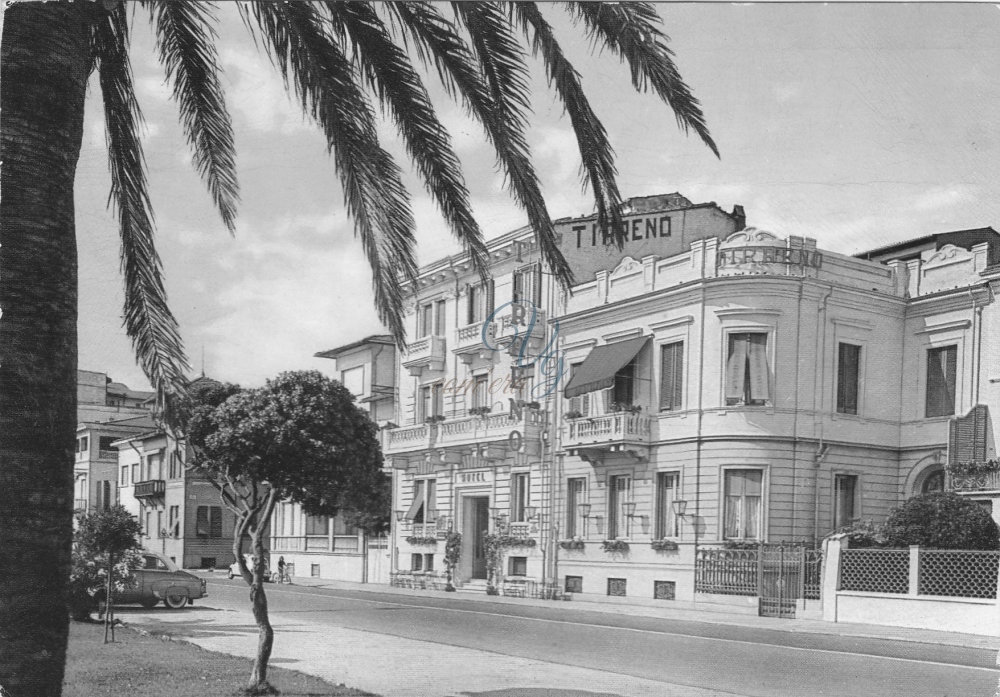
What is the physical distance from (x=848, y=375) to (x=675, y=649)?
340 inches

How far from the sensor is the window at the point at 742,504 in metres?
23.5

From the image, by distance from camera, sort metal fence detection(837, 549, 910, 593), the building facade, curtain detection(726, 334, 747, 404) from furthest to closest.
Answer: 1. curtain detection(726, 334, 747, 404)
2. the building facade
3. metal fence detection(837, 549, 910, 593)

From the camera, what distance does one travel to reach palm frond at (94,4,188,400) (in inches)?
295

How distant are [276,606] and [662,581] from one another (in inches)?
334

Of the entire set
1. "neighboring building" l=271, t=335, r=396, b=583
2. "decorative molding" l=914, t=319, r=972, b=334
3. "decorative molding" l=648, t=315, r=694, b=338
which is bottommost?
"neighboring building" l=271, t=335, r=396, b=583

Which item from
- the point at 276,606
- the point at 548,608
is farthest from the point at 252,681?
the point at 548,608

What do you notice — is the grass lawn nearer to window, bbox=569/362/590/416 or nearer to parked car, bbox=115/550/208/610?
parked car, bbox=115/550/208/610

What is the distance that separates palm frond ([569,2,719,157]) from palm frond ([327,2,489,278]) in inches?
54.2

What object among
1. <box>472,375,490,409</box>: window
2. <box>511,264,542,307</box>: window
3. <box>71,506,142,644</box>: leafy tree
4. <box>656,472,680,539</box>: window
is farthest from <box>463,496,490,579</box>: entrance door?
<box>71,506,142,644</box>: leafy tree

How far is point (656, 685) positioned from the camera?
11305 millimetres

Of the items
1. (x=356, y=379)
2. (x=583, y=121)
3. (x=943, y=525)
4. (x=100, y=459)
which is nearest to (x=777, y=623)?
(x=943, y=525)

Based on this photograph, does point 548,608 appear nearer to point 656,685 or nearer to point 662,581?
point 662,581

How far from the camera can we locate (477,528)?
35.6m

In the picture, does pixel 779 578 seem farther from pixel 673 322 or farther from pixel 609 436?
pixel 673 322
